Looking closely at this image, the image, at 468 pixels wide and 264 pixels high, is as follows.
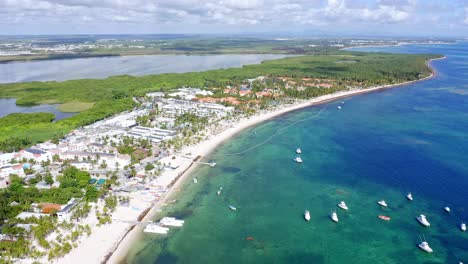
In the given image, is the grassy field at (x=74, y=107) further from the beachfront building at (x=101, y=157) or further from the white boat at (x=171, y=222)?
the white boat at (x=171, y=222)

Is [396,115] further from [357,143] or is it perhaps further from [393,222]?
[393,222]

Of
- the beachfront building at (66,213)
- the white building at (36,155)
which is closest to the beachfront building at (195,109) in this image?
the white building at (36,155)

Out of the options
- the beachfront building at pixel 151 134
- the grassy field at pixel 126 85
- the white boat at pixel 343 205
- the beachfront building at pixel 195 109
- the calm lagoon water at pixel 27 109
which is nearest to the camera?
the white boat at pixel 343 205

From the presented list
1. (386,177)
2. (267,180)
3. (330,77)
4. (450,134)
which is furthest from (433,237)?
(330,77)

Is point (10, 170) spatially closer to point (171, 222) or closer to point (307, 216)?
point (171, 222)

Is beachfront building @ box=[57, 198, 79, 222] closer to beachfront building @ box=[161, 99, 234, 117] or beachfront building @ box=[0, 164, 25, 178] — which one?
beachfront building @ box=[0, 164, 25, 178]

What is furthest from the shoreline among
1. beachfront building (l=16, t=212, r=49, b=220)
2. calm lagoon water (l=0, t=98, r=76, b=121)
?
calm lagoon water (l=0, t=98, r=76, b=121)
